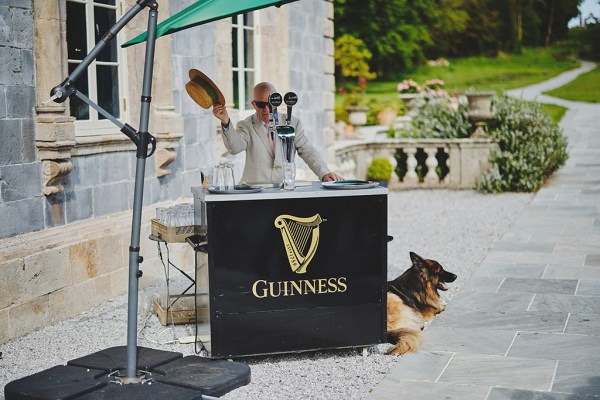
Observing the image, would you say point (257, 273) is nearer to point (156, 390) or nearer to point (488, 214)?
point (156, 390)

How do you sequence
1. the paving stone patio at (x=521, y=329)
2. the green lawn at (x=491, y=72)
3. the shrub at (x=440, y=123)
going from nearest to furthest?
the paving stone patio at (x=521, y=329) → the shrub at (x=440, y=123) → the green lawn at (x=491, y=72)

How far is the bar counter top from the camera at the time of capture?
221 inches

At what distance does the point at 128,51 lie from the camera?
8.27 m

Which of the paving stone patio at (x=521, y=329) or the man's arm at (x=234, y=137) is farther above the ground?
the man's arm at (x=234, y=137)

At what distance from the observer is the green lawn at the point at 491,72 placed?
4150 centimetres

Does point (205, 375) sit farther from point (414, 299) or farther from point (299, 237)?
point (414, 299)

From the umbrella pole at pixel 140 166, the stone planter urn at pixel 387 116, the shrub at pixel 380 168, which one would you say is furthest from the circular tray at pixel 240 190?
the stone planter urn at pixel 387 116

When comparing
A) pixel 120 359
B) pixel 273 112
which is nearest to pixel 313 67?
pixel 273 112

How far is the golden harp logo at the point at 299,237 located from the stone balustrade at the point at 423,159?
9.61 m

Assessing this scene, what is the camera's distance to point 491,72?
44531 millimetres

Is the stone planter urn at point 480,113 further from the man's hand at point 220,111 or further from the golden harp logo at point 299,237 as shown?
the golden harp logo at point 299,237

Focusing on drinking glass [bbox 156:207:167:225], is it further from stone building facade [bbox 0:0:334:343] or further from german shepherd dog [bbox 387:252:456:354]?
german shepherd dog [bbox 387:252:456:354]

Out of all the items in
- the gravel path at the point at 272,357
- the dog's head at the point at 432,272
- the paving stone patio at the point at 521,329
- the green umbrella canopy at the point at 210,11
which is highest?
the green umbrella canopy at the point at 210,11

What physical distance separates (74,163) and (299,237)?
2.51m
